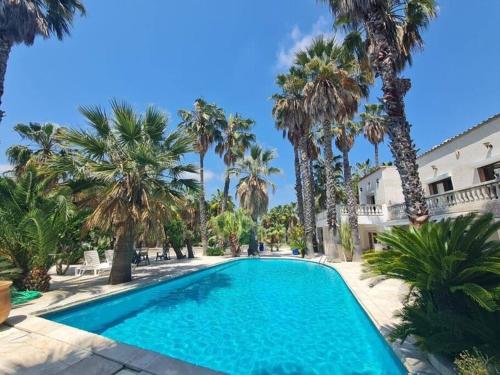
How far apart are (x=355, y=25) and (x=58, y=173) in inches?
503

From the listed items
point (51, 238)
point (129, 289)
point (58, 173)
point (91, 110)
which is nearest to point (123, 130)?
point (91, 110)

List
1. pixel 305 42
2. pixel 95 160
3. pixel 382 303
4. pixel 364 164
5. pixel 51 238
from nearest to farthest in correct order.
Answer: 1. pixel 382 303
2. pixel 51 238
3. pixel 95 160
4. pixel 305 42
5. pixel 364 164

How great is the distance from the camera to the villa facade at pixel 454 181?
32.7 ft

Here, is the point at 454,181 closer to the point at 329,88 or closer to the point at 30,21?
the point at 329,88

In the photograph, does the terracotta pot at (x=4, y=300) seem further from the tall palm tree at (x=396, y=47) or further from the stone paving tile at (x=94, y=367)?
the tall palm tree at (x=396, y=47)

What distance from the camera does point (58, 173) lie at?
9.25 metres

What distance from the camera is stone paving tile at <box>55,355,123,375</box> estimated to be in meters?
3.81

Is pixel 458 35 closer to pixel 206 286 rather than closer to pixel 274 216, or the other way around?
pixel 206 286

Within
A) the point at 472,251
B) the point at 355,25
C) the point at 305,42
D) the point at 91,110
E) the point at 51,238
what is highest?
the point at 305,42

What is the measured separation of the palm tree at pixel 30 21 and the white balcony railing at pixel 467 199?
60.4 ft

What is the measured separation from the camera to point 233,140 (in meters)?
28.7

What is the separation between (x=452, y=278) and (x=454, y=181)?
12458 millimetres

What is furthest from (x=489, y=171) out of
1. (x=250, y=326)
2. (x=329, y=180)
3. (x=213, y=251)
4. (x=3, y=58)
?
(x=3, y=58)

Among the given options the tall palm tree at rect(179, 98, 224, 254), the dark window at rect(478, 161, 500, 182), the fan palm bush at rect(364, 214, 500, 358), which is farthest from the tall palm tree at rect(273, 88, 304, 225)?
the fan palm bush at rect(364, 214, 500, 358)
